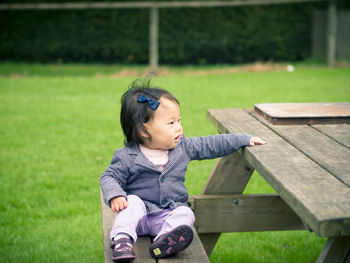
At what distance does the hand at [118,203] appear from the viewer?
205 centimetres

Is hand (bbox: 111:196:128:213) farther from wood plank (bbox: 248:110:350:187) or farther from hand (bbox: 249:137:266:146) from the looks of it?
wood plank (bbox: 248:110:350:187)

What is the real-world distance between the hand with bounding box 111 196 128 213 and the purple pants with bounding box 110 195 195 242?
0.02 metres

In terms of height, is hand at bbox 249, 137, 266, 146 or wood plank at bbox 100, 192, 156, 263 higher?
hand at bbox 249, 137, 266, 146

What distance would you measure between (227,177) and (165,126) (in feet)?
2.15

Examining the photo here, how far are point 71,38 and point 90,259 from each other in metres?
11.0

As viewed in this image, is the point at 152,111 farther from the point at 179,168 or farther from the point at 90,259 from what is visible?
the point at 90,259

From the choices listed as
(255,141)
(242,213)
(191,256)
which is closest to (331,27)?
(242,213)

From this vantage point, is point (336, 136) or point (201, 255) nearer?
point (201, 255)

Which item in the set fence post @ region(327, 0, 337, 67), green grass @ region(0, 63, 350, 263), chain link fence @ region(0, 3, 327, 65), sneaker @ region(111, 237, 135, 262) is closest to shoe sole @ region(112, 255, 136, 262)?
sneaker @ region(111, 237, 135, 262)

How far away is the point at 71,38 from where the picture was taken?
44.1 ft

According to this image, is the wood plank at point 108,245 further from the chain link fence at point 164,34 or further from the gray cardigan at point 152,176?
the chain link fence at point 164,34

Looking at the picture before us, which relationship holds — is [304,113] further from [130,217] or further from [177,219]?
[130,217]

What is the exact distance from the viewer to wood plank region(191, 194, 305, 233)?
2684 millimetres

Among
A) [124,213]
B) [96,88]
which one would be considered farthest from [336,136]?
[96,88]
